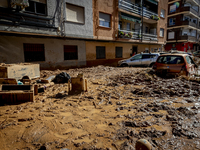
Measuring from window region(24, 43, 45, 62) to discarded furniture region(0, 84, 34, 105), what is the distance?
672cm

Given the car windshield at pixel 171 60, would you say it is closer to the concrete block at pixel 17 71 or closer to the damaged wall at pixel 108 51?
the concrete block at pixel 17 71

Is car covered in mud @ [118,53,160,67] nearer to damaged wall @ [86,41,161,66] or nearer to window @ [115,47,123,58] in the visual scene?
damaged wall @ [86,41,161,66]

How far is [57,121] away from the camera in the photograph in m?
3.28

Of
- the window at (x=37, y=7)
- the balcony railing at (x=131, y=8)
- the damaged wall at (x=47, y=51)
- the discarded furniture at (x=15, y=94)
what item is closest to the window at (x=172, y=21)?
the balcony railing at (x=131, y=8)

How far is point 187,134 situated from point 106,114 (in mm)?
1782

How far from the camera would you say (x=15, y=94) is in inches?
169

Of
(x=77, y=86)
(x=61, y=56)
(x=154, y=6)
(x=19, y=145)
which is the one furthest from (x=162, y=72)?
(x=154, y=6)

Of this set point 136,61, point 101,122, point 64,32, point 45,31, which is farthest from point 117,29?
point 101,122

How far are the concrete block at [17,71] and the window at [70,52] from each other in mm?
5240

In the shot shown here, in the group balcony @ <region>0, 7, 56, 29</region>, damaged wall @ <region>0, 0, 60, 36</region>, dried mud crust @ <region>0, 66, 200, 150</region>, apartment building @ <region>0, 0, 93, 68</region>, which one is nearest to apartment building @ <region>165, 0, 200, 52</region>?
apartment building @ <region>0, 0, 93, 68</region>

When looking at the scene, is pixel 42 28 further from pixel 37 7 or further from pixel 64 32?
pixel 64 32

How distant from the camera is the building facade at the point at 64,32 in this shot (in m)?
9.34

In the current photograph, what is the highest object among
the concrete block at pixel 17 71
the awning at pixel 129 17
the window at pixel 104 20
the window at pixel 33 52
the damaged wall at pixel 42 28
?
the awning at pixel 129 17

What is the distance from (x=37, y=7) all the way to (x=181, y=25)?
3200cm
